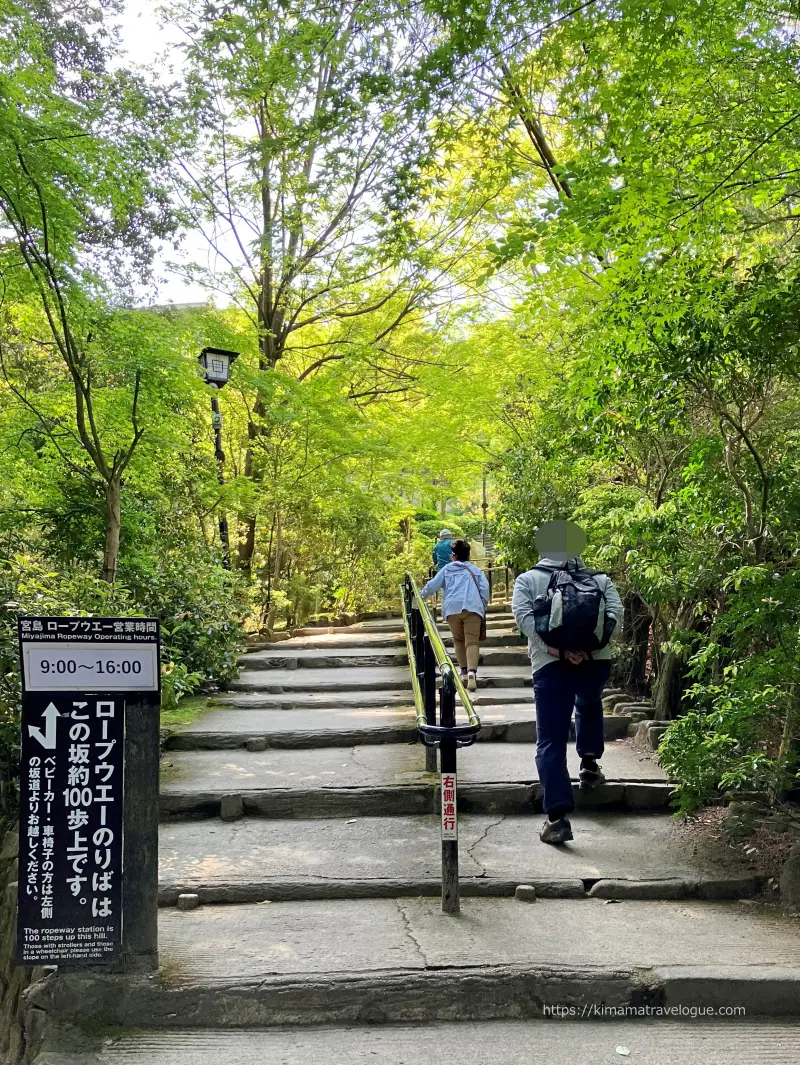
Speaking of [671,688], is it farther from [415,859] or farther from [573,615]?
[415,859]

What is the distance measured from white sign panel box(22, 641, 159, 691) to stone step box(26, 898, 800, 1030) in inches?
42.0

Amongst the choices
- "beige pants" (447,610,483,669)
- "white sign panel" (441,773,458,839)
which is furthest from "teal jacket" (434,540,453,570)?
"white sign panel" (441,773,458,839)

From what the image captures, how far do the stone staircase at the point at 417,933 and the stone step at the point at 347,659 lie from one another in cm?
321

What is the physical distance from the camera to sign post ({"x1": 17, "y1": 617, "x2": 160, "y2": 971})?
2.82 m

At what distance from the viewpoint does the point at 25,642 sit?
286 cm

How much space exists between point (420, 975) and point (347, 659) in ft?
20.9

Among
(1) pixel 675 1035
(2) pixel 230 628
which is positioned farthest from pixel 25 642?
(2) pixel 230 628

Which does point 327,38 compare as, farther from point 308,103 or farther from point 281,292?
point 281,292

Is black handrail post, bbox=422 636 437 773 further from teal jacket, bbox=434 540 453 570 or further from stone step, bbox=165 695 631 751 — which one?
teal jacket, bbox=434 540 453 570

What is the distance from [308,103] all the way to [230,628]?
5.16 m

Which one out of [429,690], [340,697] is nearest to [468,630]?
[340,697]

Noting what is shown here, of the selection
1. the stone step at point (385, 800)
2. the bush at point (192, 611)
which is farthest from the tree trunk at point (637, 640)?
the bush at point (192, 611)

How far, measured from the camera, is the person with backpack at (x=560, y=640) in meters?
4.18

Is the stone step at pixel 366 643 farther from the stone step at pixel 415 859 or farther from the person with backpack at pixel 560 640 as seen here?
the person with backpack at pixel 560 640
